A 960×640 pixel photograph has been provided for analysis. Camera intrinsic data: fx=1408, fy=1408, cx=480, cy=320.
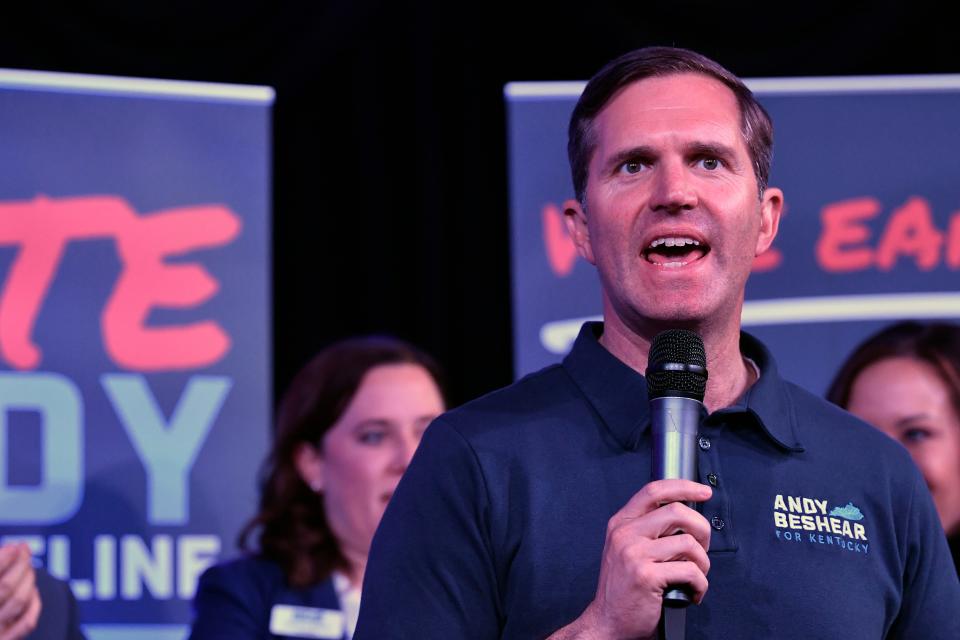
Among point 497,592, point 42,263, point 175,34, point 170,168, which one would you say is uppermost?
point 175,34

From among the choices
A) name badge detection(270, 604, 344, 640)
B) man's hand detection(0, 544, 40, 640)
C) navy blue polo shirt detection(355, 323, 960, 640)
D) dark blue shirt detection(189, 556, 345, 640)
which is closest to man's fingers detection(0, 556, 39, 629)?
man's hand detection(0, 544, 40, 640)

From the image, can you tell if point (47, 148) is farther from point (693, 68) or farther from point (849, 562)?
point (849, 562)

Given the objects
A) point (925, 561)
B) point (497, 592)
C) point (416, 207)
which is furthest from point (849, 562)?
point (416, 207)

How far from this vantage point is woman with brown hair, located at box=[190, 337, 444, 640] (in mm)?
3484

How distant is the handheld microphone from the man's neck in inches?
6.9

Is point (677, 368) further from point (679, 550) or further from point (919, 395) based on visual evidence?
point (919, 395)

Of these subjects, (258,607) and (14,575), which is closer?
(14,575)

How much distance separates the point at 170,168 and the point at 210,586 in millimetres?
1249

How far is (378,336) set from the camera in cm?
405

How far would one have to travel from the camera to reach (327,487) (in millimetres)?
3775

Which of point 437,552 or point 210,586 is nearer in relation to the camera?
point 437,552

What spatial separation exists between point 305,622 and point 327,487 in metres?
0.43

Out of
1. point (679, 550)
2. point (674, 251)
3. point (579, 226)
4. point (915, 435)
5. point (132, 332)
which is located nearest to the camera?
point (679, 550)

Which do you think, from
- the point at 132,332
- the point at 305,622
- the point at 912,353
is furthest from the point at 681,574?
the point at 132,332
